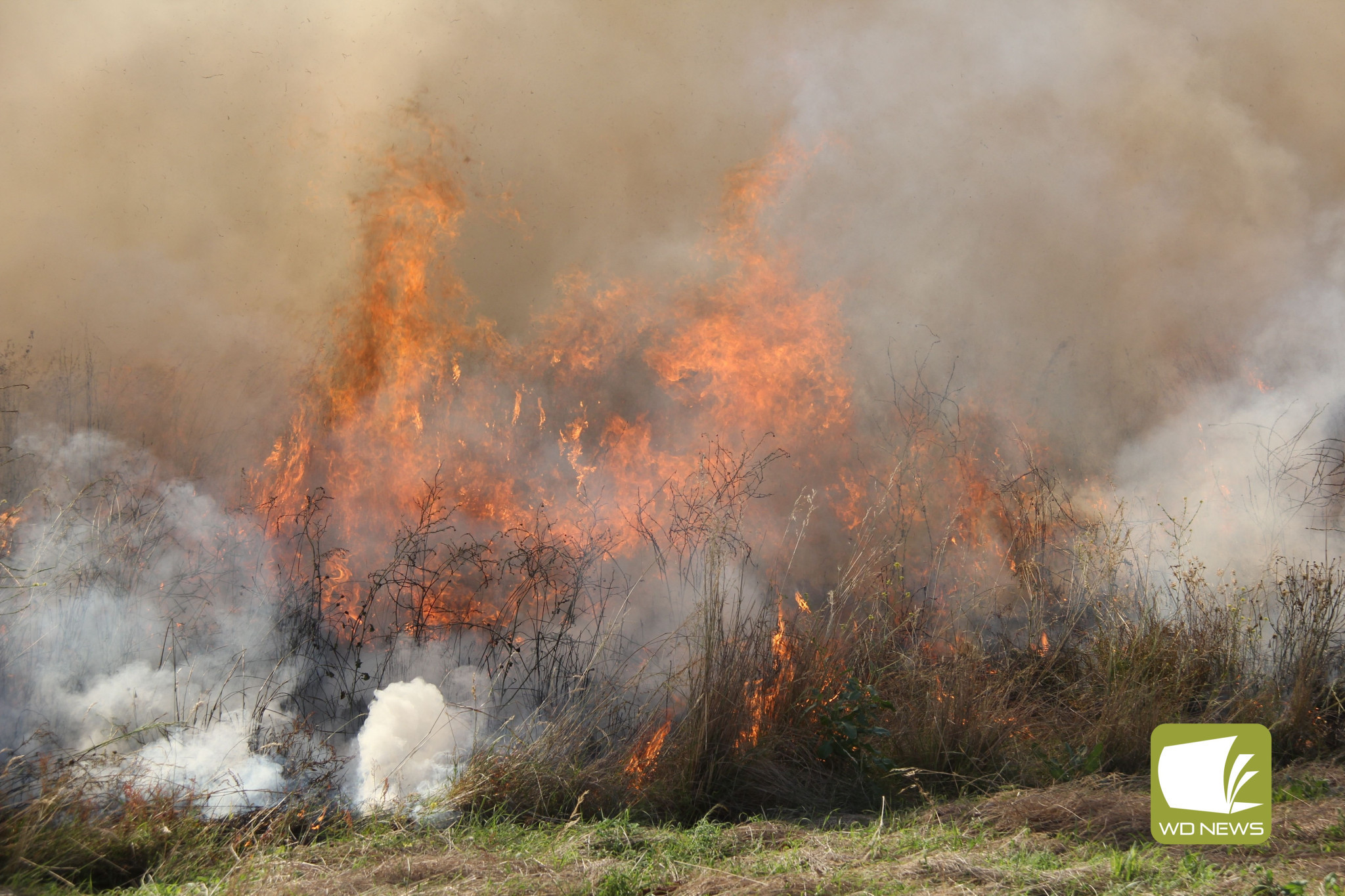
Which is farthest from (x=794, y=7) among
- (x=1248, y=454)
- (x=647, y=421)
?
(x=1248, y=454)

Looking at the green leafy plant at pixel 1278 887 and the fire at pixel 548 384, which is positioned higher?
the fire at pixel 548 384

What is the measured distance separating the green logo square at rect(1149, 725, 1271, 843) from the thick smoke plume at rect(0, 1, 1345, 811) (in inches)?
102

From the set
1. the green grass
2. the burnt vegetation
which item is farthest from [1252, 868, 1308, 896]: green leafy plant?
the burnt vegetation

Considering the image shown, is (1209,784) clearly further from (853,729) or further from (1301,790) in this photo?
(853,729)

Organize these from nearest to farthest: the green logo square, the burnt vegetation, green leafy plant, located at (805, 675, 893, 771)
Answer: the green logo square
the burnt vegetation
green leafy plant, located at (805, 675, 893, 771)

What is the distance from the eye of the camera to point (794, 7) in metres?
8.16

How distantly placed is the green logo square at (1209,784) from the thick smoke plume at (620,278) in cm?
260

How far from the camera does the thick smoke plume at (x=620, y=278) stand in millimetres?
6594

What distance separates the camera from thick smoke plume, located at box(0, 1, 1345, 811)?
21.6 ft

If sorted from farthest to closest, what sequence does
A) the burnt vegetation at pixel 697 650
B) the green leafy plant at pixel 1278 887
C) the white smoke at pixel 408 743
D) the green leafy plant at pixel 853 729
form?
1. the green leafy plant at pixel 853 729
2. the white smoke at pixel 408 743
3. the burnt vegetation at pixel 697 650
4. the green leafy plant at pixel 1278 887

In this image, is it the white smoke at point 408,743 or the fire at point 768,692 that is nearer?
the white smoke at point 408,743

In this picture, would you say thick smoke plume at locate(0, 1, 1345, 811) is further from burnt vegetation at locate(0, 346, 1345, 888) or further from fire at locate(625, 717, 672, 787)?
fire at locate(625, 717, 672, 787)

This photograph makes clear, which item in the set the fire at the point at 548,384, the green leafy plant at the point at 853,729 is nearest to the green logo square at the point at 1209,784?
the green leafy plant at the point at 853,729

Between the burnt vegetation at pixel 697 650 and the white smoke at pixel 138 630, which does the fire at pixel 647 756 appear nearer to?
the burnt vegetation at pixel 697 650
